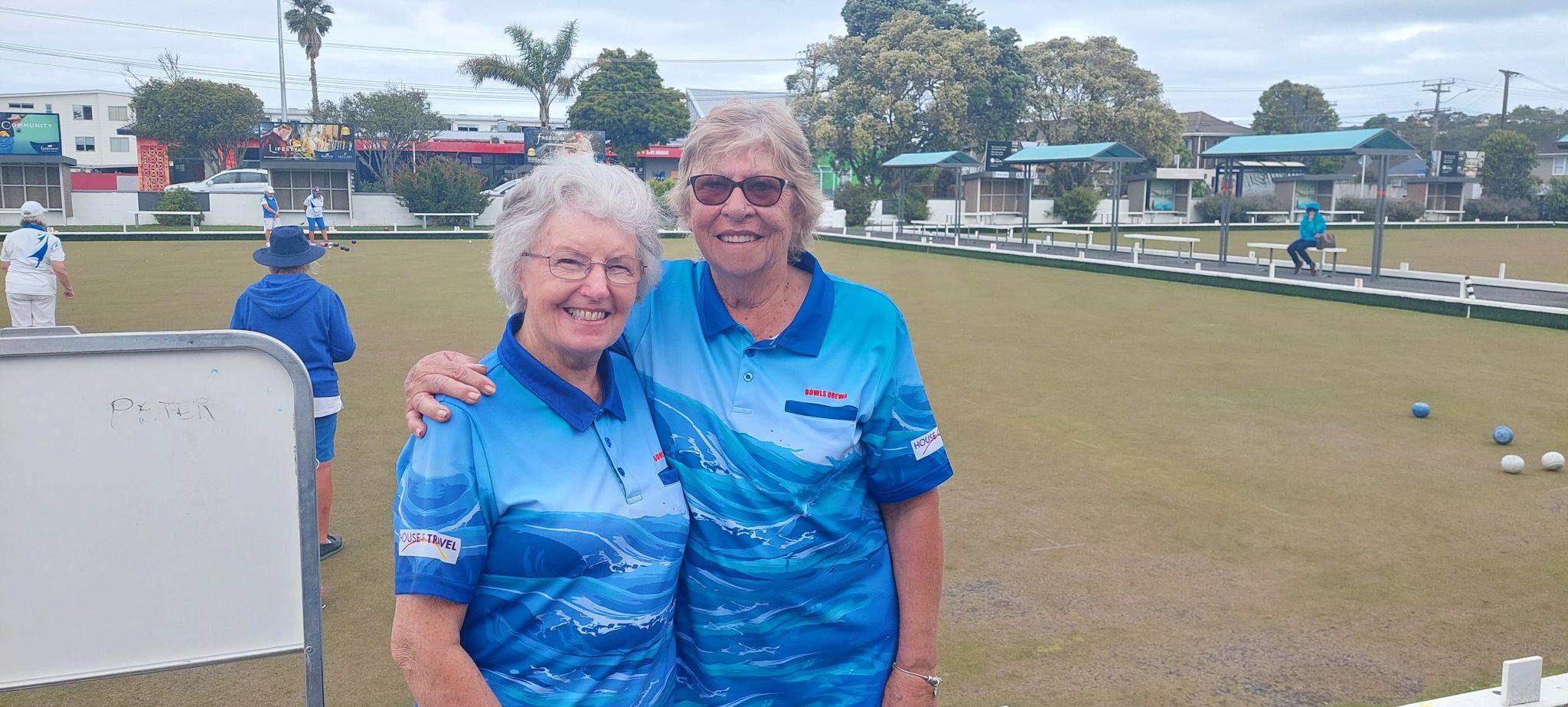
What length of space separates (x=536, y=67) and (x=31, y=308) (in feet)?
117

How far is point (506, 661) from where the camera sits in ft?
6.21

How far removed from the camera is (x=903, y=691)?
89.7 inches

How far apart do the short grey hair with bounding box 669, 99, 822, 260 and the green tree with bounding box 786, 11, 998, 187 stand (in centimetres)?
4163

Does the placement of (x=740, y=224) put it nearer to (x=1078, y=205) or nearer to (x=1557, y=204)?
(x=1078, y=205)

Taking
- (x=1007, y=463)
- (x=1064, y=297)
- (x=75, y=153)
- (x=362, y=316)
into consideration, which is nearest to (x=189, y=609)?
(x=1007, y=463)

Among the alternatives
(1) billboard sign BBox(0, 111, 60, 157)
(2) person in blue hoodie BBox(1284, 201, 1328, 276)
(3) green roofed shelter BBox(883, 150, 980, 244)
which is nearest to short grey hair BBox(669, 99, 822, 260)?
(2) person in blue hoodie BBox(1284, 201, 1328, 276)

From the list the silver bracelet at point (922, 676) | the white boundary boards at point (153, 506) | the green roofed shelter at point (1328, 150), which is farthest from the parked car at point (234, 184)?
the silver bracelet at point (922, 676)

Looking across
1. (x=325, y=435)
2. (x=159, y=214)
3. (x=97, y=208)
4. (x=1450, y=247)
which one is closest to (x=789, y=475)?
(x=325, y=435)

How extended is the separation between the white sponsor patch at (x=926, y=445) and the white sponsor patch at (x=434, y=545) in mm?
901

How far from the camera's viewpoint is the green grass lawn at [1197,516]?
4.02 meters

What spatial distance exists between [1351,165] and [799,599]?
216 ft

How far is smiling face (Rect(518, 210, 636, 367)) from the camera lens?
195 cm

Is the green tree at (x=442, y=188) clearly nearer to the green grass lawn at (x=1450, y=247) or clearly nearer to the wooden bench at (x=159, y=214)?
the wooden bench at (x=159, y=214)

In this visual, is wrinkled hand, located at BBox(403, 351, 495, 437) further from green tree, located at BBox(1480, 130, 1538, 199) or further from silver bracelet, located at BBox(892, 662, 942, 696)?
green tree, located at BBox(1480, 130, 1538, 199)
